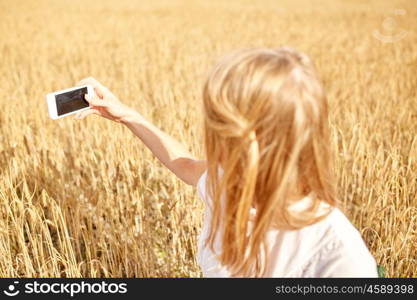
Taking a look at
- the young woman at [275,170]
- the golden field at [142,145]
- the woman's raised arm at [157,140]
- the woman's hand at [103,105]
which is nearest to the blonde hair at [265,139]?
the young woman at [275,170]

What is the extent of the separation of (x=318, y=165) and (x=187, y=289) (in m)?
0.63

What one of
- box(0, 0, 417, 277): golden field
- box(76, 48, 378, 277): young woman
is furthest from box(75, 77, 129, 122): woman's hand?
box(76, 48, 378, 277): young woman

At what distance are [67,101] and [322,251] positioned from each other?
2.56ft

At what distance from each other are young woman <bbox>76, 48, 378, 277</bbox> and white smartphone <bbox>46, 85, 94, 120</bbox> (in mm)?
509

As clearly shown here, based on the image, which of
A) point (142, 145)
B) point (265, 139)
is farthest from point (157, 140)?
point (142, 145)

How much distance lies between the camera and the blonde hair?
0.81 meters

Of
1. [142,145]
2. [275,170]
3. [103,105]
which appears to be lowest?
[142,145]

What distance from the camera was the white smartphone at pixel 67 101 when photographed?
1.23m

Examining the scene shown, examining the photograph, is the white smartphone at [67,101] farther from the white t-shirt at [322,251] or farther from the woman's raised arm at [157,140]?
the white t-shirt at [322,251]

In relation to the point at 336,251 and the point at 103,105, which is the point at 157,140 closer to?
the point at 103,105

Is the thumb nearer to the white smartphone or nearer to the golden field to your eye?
the white smartphone

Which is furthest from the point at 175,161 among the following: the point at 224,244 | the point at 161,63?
the point at 161,63

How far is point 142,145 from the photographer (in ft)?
7.82

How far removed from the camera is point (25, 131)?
2.47m
